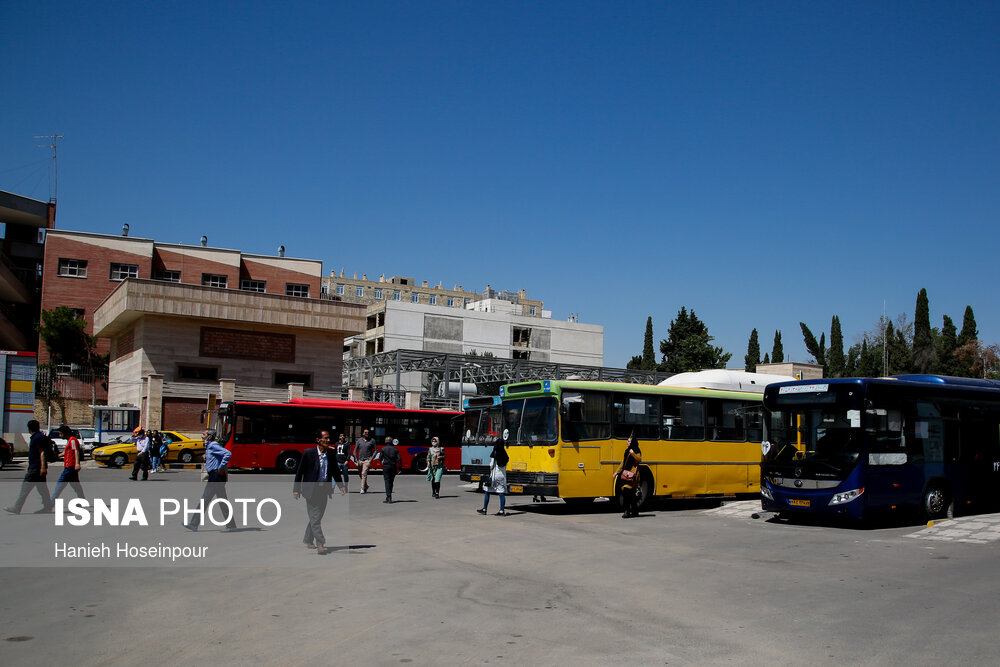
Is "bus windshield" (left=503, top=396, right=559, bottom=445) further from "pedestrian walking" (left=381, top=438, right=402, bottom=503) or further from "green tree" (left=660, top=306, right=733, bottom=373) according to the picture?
"green tree" (left=660, top=306, right=733, bottom=373)

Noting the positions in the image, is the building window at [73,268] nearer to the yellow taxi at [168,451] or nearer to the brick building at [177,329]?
the brick building at [177,329]

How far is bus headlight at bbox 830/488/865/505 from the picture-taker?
15.3m

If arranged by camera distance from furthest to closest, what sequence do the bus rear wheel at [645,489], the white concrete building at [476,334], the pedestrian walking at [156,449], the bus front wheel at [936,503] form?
the white concrete building at [476,334]
the pedestrian walking at [156,449]
the bus rear wheel at [645,489]
the bus front wheel at [936,503]

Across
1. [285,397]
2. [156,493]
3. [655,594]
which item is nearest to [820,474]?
[655,594]

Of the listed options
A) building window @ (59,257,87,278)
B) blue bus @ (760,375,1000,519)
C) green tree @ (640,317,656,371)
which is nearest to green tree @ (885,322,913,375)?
green tree @ (640,317,656,371)

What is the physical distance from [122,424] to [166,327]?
7.02 m

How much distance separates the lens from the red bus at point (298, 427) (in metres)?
31.9

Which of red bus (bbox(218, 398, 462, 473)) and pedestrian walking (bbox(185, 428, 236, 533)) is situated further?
red bus (bbox(218, 398, 462, 473))

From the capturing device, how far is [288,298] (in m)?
51.1

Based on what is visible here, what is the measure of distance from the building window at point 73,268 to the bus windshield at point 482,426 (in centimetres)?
4227

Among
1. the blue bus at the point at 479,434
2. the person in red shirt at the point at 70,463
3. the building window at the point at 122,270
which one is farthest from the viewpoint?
the building window at the point at 122,270

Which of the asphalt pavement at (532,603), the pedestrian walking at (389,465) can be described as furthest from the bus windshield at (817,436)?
the pedestrian walking at (389,465)

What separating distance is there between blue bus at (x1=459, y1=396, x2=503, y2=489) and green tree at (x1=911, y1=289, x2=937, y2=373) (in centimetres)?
4853

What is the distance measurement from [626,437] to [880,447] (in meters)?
5.62
